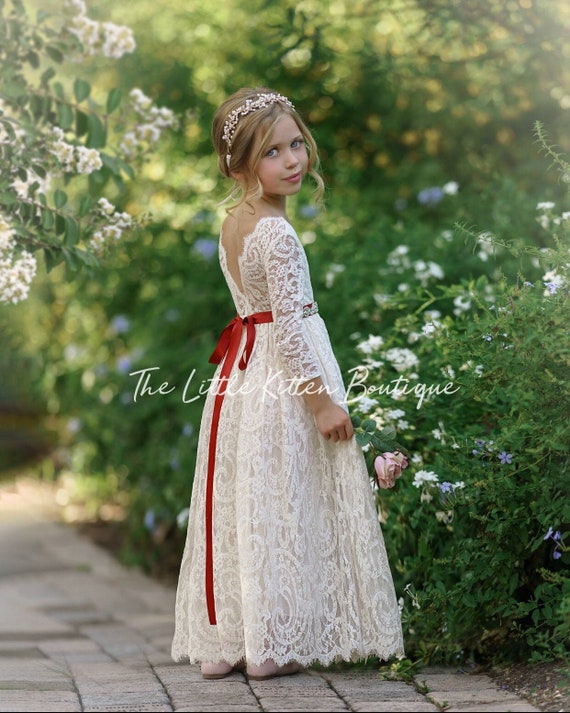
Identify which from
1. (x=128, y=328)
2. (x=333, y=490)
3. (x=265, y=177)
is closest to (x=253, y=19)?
(x=128, y=328)

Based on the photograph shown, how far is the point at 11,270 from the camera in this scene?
3.26m

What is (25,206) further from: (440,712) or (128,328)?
(128,328)

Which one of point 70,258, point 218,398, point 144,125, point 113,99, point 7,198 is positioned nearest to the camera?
point 218,398

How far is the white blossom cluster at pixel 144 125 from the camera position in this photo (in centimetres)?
397

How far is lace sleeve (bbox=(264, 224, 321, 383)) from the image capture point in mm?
2793

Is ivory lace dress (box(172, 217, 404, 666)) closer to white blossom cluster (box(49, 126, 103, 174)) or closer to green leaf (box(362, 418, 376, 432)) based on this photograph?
green leaf (box(362, 418, 376, 432))

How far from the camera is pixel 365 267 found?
14.6ft

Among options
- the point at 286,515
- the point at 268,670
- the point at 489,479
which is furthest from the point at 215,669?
the point at 489,479

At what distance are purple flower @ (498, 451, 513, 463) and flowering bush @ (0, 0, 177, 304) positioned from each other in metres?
1.44

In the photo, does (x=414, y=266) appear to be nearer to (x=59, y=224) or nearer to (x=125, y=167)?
(x=125, y=167)

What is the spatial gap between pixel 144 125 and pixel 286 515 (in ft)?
5.94

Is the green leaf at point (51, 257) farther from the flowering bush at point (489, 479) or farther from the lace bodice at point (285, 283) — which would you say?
the flowering bush at point (489, 479)

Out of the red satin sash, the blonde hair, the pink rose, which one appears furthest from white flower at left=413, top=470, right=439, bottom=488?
the blonde hair

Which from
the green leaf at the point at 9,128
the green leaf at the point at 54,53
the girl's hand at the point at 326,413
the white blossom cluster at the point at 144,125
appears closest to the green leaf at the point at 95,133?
the white blossom cluster at the point at 144,125
